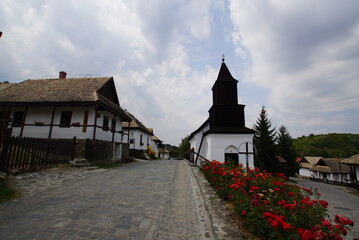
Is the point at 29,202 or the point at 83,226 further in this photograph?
the point at 29,202

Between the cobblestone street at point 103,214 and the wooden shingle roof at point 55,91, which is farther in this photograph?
the wooden shingle roof at point 55,91

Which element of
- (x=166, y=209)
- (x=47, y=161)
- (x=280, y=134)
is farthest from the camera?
(x=280, y=134)

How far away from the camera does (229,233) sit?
319 centimetres

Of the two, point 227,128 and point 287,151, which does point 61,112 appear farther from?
point 287,151

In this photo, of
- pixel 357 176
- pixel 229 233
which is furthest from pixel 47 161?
pixel 357 176

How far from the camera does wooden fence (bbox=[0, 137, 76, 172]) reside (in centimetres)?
686

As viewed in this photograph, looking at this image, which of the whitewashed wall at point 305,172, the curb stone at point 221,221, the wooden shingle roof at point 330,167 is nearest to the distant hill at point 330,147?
the whitewashed wall at point 305,172

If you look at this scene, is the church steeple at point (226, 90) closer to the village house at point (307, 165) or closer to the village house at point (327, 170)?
the village house at point (327, 170)

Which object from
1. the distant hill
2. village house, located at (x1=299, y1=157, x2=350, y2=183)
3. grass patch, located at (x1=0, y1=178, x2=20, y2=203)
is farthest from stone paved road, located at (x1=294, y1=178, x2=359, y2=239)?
the distant hill

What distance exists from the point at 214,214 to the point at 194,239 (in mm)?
1118

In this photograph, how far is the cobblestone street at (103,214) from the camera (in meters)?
3.23

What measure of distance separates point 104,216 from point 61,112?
1378 cm

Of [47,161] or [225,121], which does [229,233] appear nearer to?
[47,161]

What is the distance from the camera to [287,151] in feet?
93.5
